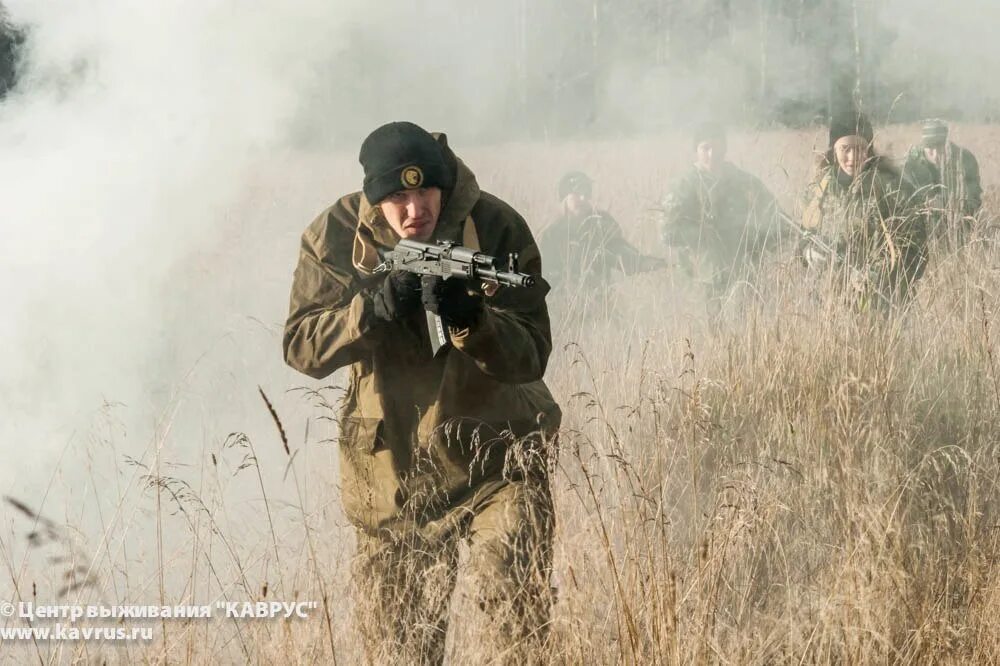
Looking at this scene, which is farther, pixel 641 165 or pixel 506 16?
pixel 641 165

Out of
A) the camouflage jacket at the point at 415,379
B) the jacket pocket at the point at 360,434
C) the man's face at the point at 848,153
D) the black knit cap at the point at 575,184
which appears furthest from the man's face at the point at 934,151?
the jacket pocket at the point at 360,434

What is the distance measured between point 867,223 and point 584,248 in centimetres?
226

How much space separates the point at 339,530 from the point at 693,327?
223 cm

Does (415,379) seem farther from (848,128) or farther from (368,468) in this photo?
(848,128)

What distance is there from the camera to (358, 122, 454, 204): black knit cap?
3.12 m

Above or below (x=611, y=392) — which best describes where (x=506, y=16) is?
above

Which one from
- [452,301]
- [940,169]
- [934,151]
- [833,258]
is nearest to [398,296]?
[452,301]

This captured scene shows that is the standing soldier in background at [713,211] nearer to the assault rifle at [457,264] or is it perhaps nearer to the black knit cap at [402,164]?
the black knit cap at [402,164]

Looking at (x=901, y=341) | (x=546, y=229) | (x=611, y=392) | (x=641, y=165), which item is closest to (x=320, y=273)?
(x=611, y=392)

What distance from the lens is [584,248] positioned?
7238mm

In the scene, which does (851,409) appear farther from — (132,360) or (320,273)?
(132,360)

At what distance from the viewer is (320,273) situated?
3291 millimetres

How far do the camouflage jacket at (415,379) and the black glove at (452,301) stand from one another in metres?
0.17

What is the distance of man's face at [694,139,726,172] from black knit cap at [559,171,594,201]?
618mm
